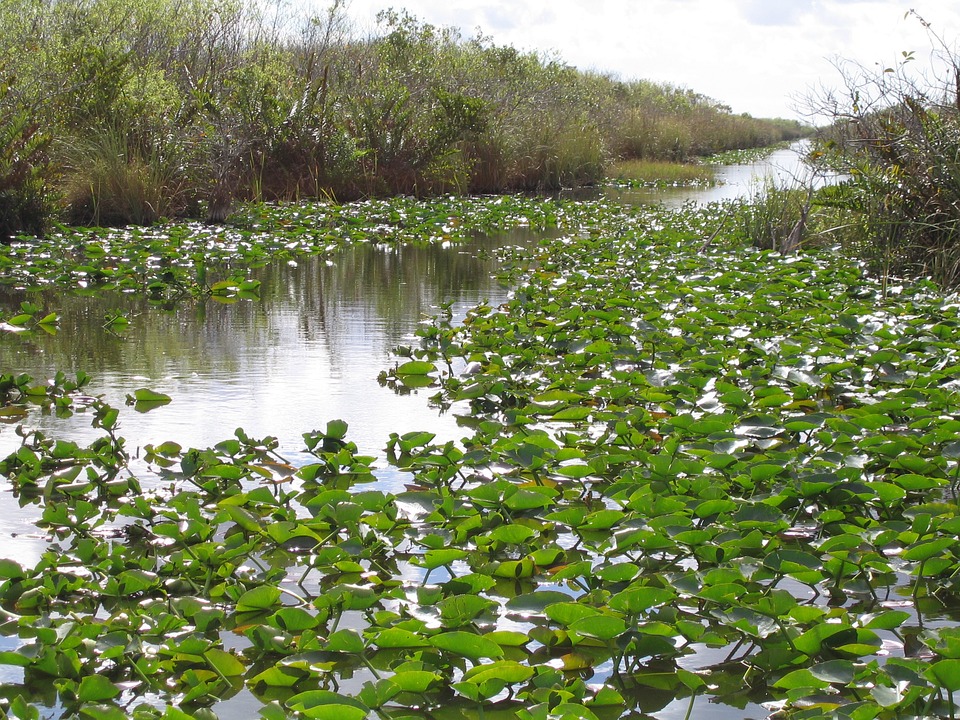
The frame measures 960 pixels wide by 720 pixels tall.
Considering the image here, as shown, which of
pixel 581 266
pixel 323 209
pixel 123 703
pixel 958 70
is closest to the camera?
pixel 123 703

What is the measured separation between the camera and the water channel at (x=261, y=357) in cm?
412

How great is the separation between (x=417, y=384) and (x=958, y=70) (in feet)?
17.8

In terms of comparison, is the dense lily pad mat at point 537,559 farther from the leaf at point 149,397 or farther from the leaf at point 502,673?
the leaf at point 149,397

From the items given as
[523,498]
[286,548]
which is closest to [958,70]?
[523,498]

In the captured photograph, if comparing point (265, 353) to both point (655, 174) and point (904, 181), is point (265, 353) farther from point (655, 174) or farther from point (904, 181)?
point (655, 174)

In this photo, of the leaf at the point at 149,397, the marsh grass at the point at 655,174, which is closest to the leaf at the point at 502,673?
the leaf at the point at 149,397

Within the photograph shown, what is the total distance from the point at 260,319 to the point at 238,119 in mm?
7524

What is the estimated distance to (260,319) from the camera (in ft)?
22.4

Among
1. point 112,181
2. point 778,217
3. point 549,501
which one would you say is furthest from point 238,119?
point 549,501

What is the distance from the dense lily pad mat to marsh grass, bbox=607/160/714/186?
1788cm

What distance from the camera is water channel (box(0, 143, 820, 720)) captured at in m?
4.12

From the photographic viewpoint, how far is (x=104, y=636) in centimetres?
220

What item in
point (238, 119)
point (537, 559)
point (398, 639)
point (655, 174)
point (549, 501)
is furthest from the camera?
point (655, 174)

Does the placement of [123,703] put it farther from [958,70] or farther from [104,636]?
[958,70]
